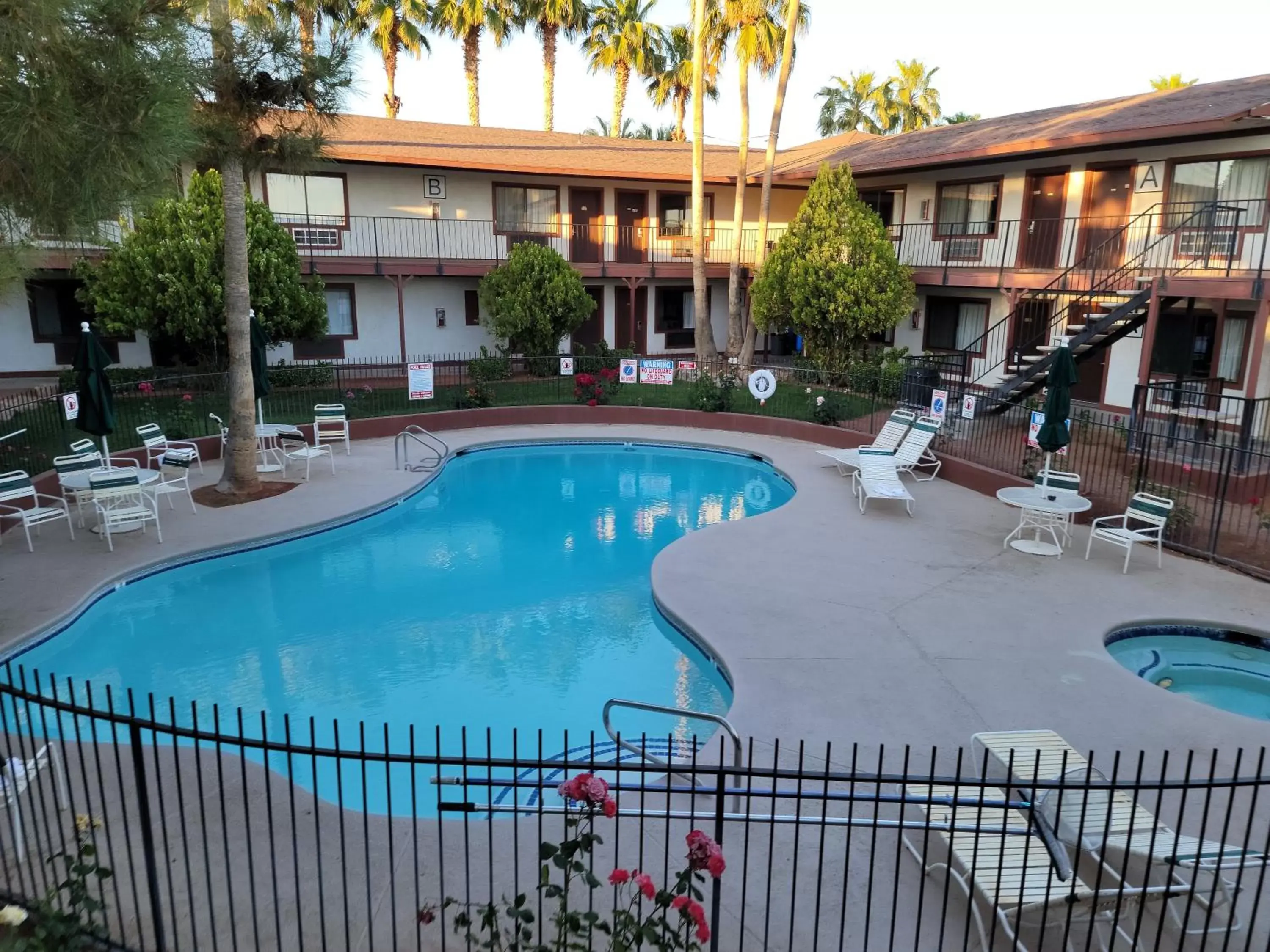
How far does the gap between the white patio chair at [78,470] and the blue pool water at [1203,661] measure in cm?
1298

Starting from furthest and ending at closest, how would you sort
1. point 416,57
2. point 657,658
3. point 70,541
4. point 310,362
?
point 416,57 < point 310,362 < point 70,541 < point 657,658

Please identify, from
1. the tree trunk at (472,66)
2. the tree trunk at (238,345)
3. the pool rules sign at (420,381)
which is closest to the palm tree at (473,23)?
the tree trunk at (472,66)

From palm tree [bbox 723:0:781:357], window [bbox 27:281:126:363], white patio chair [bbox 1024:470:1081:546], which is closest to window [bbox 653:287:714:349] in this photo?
palm tree [bbox 723:0:781:357]

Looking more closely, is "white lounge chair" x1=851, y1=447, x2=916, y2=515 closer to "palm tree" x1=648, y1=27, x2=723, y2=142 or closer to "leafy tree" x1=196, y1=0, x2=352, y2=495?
"leafy tree" x1=196, y1=0, x2=352, y2=495

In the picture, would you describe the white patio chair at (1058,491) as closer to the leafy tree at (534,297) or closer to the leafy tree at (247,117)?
the leafy tree at (247,117)

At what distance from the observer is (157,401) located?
18016mm

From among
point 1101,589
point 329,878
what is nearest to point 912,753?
point 329,878

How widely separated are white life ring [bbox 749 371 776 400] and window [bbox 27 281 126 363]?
14.7 metres

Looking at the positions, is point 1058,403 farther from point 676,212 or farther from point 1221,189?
point 676,212

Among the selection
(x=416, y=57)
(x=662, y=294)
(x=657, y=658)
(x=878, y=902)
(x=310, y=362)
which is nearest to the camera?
(x=878, y=902)

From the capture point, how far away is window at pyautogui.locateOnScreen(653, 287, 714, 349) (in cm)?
2906

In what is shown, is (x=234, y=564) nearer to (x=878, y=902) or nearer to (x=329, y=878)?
(x=329, y=878)

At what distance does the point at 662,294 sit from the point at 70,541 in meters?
20.4

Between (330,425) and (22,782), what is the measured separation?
14030mm
